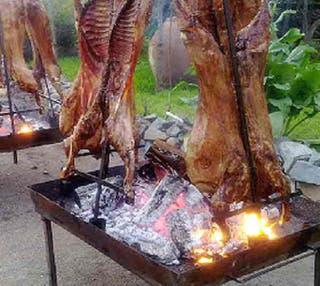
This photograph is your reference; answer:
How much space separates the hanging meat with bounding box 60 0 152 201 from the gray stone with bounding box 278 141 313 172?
2.07 m

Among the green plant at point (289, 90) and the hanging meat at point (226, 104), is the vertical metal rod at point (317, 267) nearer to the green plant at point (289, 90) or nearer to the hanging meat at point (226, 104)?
the hanging meat at point (226, 104)

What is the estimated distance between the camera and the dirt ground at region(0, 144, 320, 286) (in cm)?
405

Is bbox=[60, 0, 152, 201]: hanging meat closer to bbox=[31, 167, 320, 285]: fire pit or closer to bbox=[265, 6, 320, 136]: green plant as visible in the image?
bbox=[31, 167, 320, 285]: fire pit

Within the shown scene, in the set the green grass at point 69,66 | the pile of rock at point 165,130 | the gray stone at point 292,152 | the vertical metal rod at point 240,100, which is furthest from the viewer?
the green grass at point 69,66

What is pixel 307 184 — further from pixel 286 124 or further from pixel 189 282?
pixel 189 282

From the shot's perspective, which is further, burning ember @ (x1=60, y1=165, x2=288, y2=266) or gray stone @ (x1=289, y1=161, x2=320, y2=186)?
gray stone @ (x1=289, y1=161, x2=320, y2=186)

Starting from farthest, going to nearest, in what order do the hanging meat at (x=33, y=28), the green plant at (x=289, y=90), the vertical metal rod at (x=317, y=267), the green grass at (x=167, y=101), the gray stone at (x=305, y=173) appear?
the green grass at (x=167, y=101), the green plant at (x=289, y=90), the hanging meat at (x=33, y=28), the gray stone at (x=305, y=173), the vertical metal rod at (x=317, y=267)

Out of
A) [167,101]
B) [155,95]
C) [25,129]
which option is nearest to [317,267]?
[25,129]

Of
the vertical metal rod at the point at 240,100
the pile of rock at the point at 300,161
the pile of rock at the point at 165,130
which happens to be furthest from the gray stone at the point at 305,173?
the vertical metal rod at the point at 240,100

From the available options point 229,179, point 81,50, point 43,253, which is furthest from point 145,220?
point 43,253

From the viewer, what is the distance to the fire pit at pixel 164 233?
278cm

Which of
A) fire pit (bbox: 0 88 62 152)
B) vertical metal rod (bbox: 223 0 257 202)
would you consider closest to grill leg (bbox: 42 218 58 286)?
vertical metal rod (bbox: 223 0 257 202)

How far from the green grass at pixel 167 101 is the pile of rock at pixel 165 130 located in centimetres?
23

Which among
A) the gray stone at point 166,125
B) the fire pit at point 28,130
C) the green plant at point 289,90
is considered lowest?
the gray stone at point 166,125
